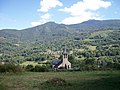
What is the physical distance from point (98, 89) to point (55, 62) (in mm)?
63497

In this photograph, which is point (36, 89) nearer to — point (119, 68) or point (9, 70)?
point (9, 70)

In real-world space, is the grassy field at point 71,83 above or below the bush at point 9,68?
below

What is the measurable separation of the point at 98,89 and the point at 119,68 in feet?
133

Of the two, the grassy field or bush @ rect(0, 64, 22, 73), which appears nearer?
the grassy field

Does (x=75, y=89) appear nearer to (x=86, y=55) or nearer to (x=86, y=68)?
(x=86, y=68)

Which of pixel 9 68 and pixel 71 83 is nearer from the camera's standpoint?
pixel 71 83

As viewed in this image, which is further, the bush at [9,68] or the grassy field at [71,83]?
the bush at [9,68]

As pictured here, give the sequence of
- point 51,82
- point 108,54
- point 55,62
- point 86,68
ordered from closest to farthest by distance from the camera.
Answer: point 51,82 < point 86,68 < point 55,62 < point 108,54

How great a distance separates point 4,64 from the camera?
5072cm

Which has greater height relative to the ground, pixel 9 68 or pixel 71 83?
pixel 9 68

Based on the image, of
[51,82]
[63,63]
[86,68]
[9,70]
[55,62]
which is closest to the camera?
[51,82]

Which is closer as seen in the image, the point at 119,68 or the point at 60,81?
the point at 60,81

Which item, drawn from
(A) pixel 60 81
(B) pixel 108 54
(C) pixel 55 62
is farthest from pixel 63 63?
(B) pixel 108 54

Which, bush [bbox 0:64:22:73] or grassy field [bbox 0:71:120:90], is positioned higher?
bush [bbox 0:64:22:73]
